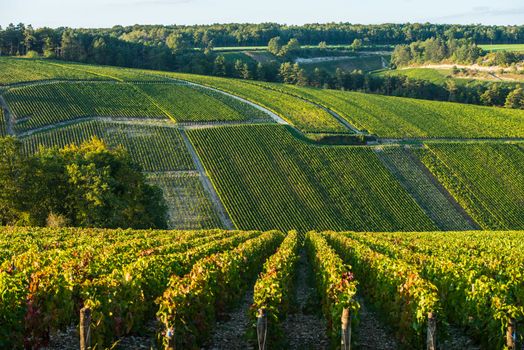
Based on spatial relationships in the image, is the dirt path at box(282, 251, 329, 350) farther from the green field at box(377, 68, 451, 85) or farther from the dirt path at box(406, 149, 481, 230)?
the green field at box(377, 68, 451, 85)

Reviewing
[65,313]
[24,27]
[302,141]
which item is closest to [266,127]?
[302,141]

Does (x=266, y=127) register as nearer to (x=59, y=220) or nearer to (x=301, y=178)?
(x=301, y=178)

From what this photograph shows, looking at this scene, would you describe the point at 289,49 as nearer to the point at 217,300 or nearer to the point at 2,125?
the point at 2,125

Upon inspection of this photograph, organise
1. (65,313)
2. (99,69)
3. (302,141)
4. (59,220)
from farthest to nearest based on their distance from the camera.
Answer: (99,69) < (302,141) < (59,220) < (65,313)

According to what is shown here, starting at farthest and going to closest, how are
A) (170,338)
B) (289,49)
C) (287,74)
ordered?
(289,49)
(287,74)
(170,338)

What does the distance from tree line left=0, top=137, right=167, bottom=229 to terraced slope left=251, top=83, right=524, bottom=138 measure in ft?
159

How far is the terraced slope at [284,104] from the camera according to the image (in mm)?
91250

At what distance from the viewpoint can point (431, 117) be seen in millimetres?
102188

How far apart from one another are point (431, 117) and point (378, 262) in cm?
8516

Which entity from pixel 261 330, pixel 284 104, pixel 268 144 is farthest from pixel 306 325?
pixel 284 104

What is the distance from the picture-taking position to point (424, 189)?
240ft

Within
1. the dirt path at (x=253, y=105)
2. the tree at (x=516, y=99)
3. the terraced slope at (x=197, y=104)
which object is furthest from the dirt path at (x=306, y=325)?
the tree at (x=516, y=99)

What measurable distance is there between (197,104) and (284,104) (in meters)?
16.5

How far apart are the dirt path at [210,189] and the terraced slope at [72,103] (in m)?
12.6
